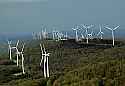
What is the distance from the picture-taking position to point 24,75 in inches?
6993

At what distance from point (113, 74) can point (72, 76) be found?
1572cm

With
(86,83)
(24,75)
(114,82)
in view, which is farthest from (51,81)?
(24,75)

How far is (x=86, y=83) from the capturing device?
121375 millimetres

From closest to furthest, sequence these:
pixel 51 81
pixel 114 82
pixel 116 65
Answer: pixel 114 82 < pixel 51 81 < pixel 116 65

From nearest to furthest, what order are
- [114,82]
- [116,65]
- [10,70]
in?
[114,82] → [116,65] → [10,70]

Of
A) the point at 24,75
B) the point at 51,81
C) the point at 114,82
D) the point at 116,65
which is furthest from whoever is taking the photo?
the point at 24,75

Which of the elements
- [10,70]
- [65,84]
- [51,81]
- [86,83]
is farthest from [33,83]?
[10,70]

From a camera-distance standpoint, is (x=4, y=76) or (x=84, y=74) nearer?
(x=84, y=74)

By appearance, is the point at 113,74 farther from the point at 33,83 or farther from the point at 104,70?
the point at 33,83

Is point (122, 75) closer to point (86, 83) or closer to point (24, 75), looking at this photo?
point (86, 83)

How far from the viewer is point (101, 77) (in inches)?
5157

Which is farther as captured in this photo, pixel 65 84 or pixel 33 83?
pixel 33 83

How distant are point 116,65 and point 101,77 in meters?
17.0

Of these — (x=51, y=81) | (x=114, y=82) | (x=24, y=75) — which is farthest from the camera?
(x=24, y=75)
